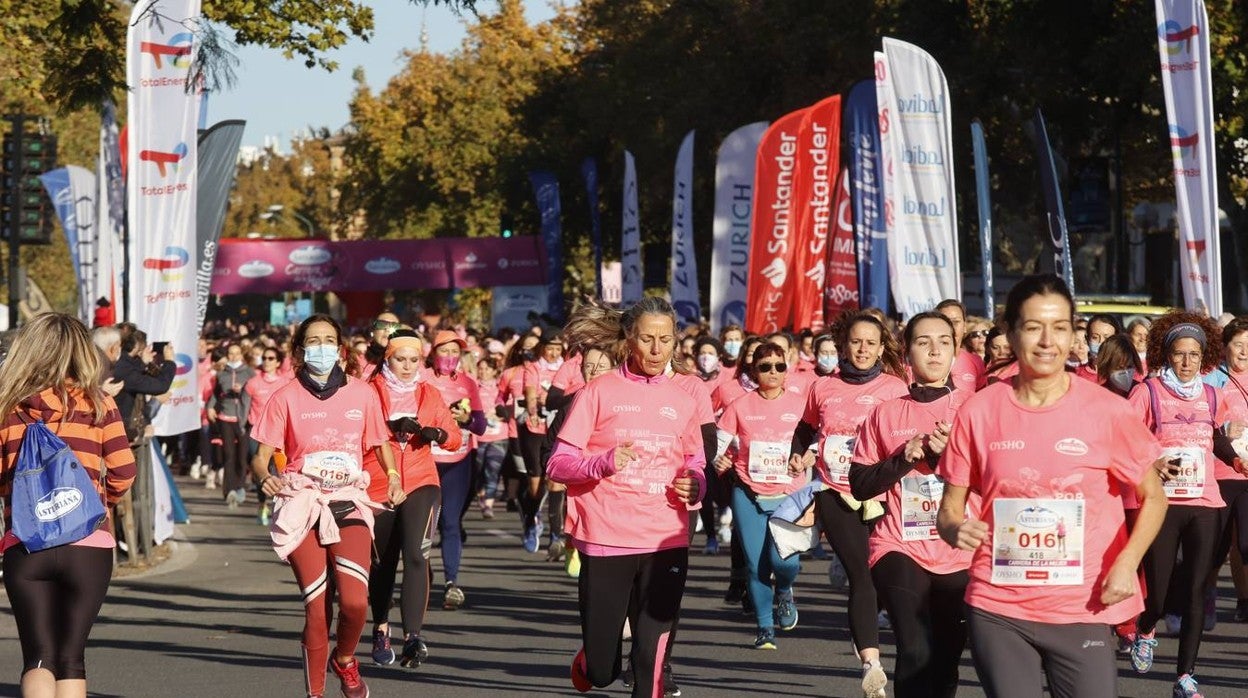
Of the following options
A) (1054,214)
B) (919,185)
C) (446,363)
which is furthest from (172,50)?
(1054,214)

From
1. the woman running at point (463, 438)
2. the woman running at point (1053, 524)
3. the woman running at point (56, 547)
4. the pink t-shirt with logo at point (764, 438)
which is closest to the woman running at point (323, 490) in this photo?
the woman running at point (56, 547)

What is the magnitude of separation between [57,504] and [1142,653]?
5505 mm

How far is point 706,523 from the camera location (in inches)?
689

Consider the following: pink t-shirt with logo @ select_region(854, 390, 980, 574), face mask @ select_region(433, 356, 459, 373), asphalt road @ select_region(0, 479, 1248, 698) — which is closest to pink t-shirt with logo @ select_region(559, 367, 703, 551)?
pink t-shirt with logo @ select_region(854, 390, 980, 574)

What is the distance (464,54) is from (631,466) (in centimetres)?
6087

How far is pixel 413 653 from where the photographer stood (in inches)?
427

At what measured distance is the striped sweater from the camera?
7.30 meters

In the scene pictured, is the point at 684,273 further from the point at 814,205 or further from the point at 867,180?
the point at 867,180

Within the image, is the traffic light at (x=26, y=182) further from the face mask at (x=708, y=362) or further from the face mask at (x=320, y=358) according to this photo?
the face mask at (x=320, y=358)

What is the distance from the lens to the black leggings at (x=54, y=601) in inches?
285

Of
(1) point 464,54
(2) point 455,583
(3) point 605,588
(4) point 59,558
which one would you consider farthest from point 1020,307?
(1) point 464,54

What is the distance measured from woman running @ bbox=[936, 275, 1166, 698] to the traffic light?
2022 cm

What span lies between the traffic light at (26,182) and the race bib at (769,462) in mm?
14339

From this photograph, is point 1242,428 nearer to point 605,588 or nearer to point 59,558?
point 605,588
